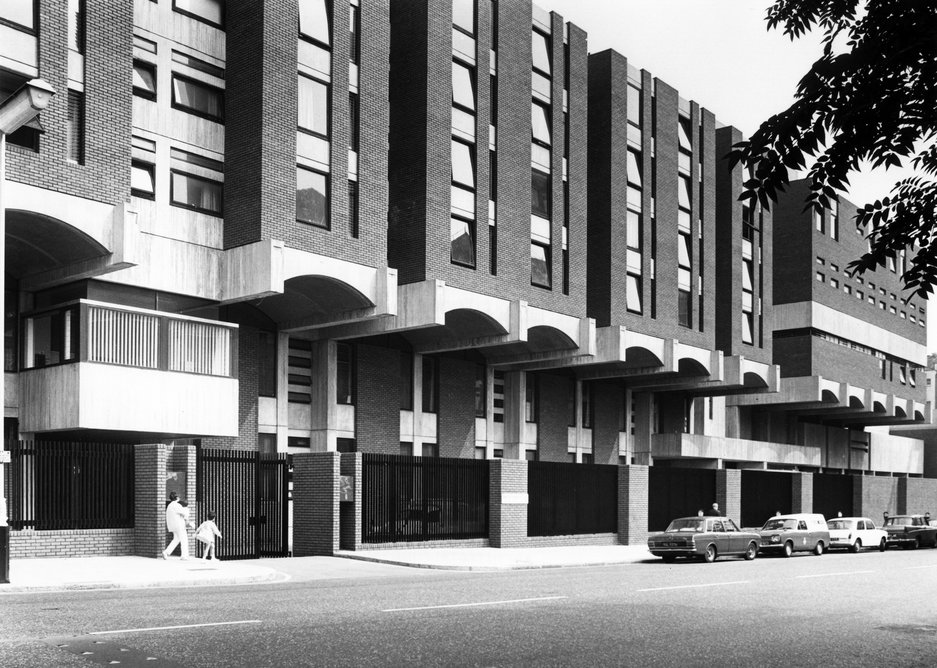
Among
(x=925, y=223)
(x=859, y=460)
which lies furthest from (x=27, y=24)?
(x=859, y=460)

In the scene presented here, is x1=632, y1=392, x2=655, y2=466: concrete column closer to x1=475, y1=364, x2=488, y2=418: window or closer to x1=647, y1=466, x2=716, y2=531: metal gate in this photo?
x1=647, y1=466, x2=716, y2=531: metal gate

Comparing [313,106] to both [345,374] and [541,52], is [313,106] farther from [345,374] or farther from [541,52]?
[541,52]

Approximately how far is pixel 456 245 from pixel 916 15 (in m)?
27.5

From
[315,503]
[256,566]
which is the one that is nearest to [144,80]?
[315,503]

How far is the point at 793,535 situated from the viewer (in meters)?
35.2

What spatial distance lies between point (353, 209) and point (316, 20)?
570 centimetres

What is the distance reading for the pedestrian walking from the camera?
23250mm

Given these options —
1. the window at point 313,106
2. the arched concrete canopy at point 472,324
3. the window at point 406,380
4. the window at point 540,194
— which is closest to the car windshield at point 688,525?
the arched concrete canopy at point 472,324

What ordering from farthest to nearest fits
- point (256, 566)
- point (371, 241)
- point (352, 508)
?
1. point (371, 241)
2. point (352, 508)
3. point (256, 566)

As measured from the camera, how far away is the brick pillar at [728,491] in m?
44.5

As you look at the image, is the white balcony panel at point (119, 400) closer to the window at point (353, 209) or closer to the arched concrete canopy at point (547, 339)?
the window at point (353, 209)

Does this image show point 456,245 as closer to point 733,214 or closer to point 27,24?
point 27,24

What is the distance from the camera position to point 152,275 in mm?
27766

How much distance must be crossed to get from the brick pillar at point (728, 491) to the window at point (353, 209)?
20.5 meters
